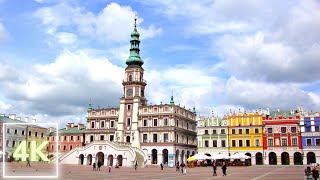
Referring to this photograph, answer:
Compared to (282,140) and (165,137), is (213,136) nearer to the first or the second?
(165,137)

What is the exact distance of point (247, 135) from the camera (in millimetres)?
81250

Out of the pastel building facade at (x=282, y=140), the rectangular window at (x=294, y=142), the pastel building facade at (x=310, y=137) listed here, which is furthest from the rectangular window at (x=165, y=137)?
the pastel building facade at (x=310, y=137)

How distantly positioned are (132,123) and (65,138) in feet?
75.0

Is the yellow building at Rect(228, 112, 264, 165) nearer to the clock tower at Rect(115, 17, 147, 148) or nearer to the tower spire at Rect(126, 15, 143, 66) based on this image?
the clock tower at Rect(115, 17, 147, 148)

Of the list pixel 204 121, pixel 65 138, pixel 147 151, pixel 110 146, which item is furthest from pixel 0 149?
pixel 65 138

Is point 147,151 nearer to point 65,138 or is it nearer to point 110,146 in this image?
point 110,146

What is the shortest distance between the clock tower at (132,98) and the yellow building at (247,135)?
1953 cm

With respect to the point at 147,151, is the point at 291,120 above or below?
above

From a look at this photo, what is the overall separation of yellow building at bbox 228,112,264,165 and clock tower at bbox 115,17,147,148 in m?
19.5

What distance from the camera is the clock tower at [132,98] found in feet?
270

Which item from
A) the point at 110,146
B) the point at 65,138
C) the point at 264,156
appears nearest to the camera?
the point at 110,146

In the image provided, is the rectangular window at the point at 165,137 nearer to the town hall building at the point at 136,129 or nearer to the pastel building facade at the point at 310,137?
the town hall building at the point at 136,129

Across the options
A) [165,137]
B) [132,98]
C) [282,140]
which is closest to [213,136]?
[165,137]

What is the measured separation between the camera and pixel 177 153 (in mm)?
80938
